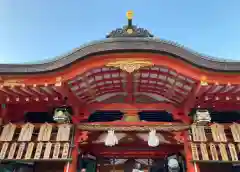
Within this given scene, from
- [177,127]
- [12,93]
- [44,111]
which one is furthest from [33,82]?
[177,127]

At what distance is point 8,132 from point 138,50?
170 inches

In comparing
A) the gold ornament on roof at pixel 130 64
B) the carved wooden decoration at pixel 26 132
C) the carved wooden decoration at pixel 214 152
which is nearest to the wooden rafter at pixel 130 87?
the gold ornament on roof at pixel 130 64

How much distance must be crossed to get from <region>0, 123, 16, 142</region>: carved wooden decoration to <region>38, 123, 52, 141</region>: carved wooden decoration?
0.81 meters

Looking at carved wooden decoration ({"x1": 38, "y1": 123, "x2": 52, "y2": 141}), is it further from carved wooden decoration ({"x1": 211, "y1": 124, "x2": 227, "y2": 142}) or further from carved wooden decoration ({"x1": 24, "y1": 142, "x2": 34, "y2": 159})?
carved wooden decoration ({"x1": 211, "y1": 124, "x2": 227, "y2": 142})

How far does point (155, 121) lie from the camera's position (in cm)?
734

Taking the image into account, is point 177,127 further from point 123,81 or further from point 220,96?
point 123,81

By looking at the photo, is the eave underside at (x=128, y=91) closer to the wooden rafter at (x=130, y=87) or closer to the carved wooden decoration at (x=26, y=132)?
the wooden rafter at (x=130, y=87)

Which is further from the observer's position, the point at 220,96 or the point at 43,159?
the point at 220,96

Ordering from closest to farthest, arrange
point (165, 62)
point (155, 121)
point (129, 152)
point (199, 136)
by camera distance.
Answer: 1. point (165, 62)
2. point (199, 136)
3. point (155, 121)
4. point (129, 152)

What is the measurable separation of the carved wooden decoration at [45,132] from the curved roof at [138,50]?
164 centimetres

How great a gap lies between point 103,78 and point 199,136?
3086 millimetres

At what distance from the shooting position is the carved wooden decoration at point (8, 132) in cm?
650

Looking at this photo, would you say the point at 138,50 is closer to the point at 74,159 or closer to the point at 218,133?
the point at 218,133

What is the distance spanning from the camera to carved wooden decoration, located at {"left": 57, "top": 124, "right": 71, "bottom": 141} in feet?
21.0
